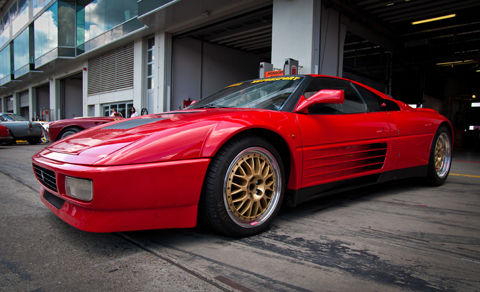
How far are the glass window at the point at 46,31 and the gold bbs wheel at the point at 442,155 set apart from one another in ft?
70.5

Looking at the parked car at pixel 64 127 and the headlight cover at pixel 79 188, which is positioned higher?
the parked car at pixel 64 127

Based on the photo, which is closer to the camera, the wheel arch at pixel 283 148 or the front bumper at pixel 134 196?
the front bumper at pixel 134 196

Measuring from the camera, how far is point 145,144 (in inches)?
61.1

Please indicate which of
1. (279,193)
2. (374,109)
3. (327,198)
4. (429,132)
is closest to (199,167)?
(279,193)

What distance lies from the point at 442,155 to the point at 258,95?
2.51 meters

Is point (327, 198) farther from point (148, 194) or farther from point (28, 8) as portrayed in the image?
point (28, 8)

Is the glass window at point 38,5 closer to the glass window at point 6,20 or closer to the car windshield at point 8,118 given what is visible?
the glass window at point 6,20

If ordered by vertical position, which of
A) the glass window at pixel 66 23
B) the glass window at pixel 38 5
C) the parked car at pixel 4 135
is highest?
the glass window at pixel 38 5

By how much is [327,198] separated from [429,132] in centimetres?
139

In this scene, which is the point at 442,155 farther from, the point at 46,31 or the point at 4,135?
the point at 46,31

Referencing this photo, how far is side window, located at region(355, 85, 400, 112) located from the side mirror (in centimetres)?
84

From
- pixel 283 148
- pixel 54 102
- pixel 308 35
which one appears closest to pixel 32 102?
pixel 54 102

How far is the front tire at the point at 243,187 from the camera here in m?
1.67

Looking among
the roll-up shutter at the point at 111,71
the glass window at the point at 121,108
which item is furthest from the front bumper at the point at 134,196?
the roll-up shutter at the point at 111,71
